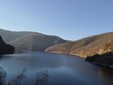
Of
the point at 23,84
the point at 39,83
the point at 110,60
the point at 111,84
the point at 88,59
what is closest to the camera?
the point at 39,83

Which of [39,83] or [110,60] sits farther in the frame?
[110,60]

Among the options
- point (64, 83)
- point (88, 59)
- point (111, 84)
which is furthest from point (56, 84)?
point (88, 59)

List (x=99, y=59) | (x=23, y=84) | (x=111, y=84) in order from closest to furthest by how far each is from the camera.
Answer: (x=23, y=84) < (x=111, y=84) < (x=99, y=59)

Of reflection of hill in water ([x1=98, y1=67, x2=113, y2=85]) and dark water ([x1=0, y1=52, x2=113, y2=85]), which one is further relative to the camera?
reflection of hill in water ([x1=98, y1=67, x2=113, y2=85])

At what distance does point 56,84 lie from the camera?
6344cm

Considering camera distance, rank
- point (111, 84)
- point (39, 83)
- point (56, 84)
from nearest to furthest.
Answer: point (39, 83), point (56, 84), point (111, 84)

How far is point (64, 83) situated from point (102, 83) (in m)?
14.6

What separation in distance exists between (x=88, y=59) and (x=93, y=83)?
3868 inches

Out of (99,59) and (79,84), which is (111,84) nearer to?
(79,84)

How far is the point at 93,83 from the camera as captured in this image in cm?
7094

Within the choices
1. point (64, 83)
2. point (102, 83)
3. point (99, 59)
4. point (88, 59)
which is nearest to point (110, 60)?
point (99, 59)

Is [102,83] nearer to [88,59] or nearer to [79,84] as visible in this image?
[79,84]

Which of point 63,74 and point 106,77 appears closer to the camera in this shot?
point 106,77

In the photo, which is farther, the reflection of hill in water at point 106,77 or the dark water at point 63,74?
the reflection of hill in water at point 106,77
